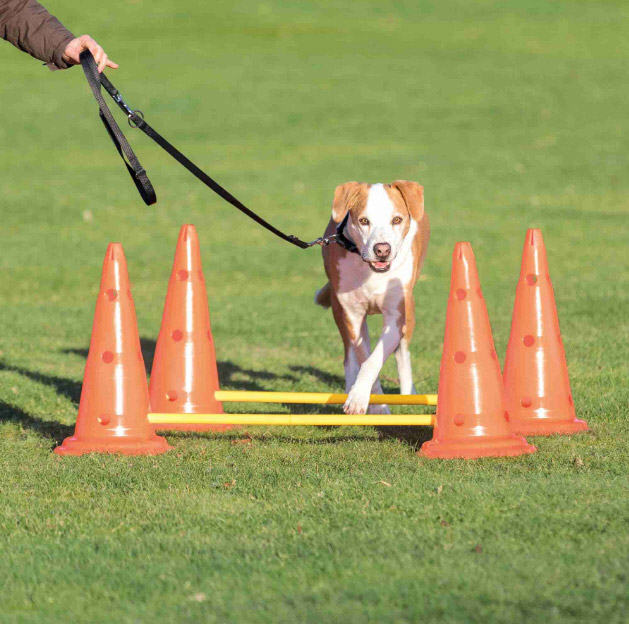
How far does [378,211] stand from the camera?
694cm

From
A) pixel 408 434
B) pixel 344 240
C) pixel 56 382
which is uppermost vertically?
pixel 344 240

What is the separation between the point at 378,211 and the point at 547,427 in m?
1.63

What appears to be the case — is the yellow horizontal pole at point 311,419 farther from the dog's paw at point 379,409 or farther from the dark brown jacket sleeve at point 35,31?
the dark brown jacket sleeve at point 35,31

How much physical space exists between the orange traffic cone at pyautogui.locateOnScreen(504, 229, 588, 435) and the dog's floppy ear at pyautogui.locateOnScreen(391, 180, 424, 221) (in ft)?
2.32

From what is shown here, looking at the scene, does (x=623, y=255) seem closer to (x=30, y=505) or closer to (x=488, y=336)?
(x=488, y=336)

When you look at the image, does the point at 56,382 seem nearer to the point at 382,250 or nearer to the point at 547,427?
the point at 382,250

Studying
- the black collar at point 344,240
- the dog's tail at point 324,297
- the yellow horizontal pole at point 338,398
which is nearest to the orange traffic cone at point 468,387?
the yellow horizontal pole at point 338,398

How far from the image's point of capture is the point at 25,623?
407 cm

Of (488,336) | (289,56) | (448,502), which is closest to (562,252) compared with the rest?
(488,336)

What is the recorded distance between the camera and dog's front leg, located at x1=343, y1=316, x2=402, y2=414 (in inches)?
256

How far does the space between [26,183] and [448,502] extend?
17.2 m

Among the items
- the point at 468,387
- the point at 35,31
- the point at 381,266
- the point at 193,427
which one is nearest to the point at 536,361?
the point at 468,387

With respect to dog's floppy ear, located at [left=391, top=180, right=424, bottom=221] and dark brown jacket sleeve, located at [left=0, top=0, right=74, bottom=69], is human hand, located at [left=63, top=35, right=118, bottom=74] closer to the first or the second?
dark brown jacket sleeve, located at [left=0, top=0, right=74, bottom=69]

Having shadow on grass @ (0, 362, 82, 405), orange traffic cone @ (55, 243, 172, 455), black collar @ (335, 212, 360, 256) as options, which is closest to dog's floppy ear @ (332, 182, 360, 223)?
black collar @ (335, 212, 360, 256)
